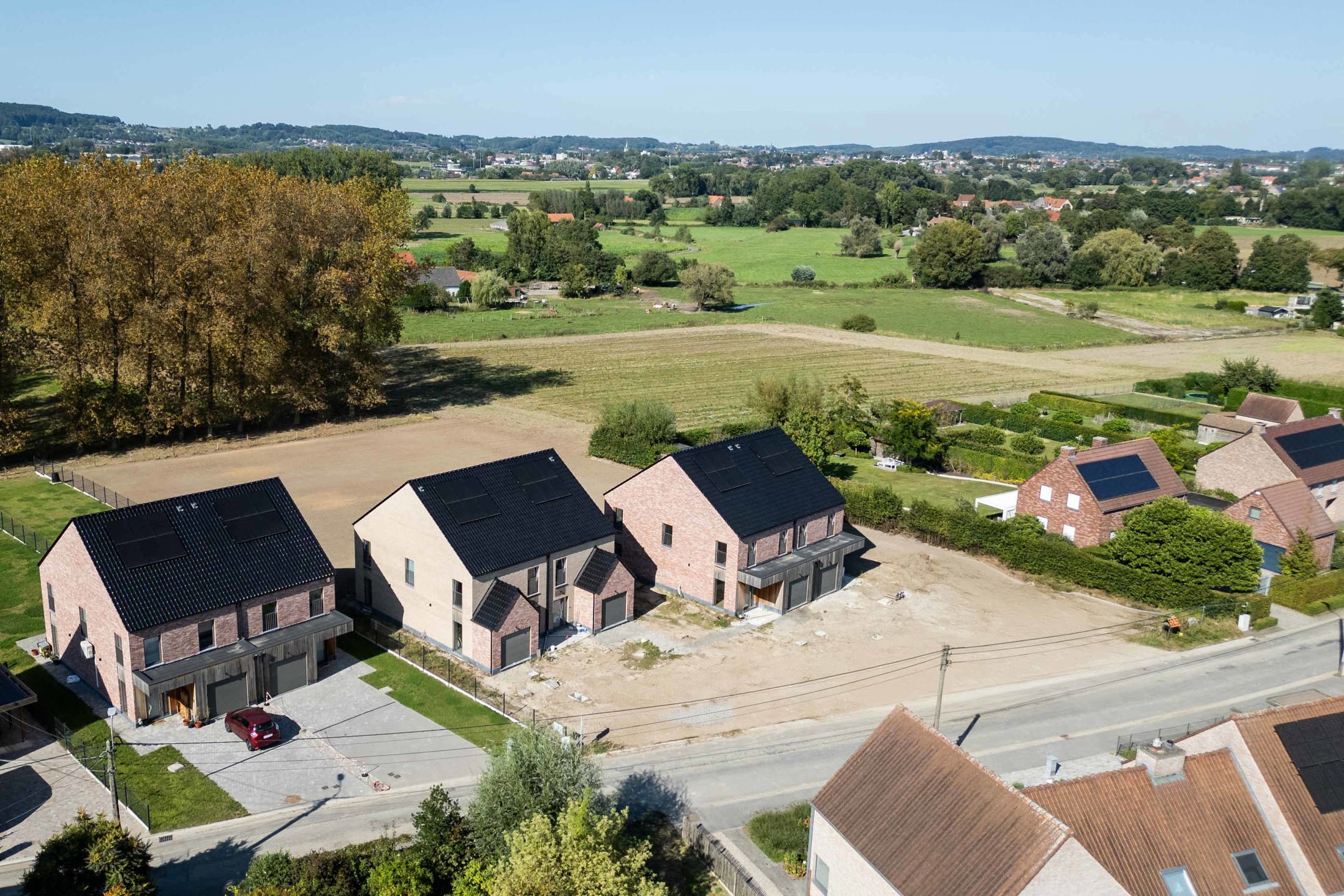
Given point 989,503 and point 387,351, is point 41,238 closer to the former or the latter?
point 387,351

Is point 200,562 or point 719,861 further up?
point 200,562

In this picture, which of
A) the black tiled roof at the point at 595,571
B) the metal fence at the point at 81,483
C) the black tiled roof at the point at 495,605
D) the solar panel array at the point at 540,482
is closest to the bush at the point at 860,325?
the solar panel array at the point at 540,482

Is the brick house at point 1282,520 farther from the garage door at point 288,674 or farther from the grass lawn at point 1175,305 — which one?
the grass lawn at point 1175,305

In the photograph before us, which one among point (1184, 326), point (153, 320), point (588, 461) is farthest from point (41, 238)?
point (1184, 326)

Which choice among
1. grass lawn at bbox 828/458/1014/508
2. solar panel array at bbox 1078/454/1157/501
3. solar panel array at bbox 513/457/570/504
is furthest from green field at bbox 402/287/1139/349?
solar panel array at bbox 513/457/570/504

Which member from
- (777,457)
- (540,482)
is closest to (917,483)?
(777,457)

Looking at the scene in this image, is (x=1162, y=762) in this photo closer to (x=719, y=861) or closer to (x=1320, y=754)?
(x=1320, y=754)
